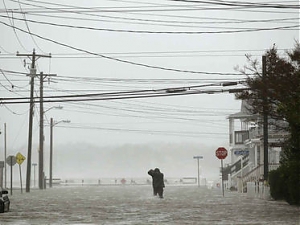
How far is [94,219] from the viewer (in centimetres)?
2345

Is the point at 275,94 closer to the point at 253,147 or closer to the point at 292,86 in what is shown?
the point at 292,86

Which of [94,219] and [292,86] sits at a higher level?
[292,86]

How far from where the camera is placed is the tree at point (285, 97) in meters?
25.9

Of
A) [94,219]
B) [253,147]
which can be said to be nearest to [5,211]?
[94,219]

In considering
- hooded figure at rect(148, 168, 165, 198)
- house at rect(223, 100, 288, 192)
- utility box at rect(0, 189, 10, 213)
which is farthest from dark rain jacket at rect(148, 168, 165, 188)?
utility box at rect(0, 189, 10, 213)

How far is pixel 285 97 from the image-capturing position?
28344 mm

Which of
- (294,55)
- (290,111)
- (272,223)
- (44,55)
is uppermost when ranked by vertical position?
(44,55)

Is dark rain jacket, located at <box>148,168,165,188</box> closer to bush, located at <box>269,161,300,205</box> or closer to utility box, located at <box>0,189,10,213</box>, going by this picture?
bush, located at <box>269,161,300,205</box>

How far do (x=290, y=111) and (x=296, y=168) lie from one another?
2888mm

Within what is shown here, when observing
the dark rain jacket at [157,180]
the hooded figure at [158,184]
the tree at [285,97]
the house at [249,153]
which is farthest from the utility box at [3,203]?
the house at [249,153]

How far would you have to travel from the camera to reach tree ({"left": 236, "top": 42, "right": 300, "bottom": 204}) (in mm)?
25906

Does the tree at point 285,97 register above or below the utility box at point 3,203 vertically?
above

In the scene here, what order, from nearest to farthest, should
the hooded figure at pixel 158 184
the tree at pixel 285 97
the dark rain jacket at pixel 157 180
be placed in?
the tree at pixel 285 97
the hooded figure at pixel 158 184
the dark rain jacket at pixel 157 180

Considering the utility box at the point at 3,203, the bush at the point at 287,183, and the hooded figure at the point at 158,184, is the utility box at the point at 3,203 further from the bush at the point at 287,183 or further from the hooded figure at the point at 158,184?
the hooded figure at the point at 158,184
